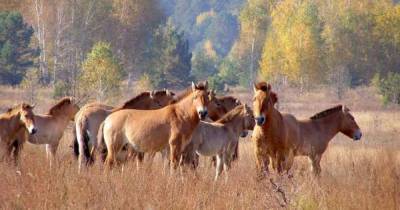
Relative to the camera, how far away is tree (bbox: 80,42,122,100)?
134ft

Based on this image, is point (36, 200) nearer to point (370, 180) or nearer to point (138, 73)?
point (370, 180)

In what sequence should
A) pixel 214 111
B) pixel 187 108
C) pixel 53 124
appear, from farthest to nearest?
pixel 53 124, pixel 214 111, pixel 187 108

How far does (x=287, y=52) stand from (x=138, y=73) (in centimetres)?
1690

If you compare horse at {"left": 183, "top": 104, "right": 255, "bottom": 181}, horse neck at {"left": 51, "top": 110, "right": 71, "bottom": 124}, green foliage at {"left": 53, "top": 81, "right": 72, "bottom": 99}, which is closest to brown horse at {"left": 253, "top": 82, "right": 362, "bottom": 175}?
horse at {"left": 183, "top": 104, "right": 255, "bottom": 181}

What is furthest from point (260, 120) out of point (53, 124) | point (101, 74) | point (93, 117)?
point (101, 74)

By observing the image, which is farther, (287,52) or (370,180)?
(287,52)

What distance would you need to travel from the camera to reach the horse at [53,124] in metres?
17.1

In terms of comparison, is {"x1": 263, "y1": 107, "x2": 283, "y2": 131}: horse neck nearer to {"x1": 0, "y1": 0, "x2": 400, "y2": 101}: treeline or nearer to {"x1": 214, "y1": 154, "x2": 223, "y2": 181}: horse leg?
{"x1": 214, "y1": 154, "x2": 223, "y2": 181}: horse leg

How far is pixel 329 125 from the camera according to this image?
53.8ft

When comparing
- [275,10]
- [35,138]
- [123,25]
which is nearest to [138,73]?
[123,25]

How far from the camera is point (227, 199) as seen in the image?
33.7ft

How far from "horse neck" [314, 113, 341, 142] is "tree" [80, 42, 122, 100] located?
23633 millimetres

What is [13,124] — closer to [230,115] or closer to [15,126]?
[15,126]

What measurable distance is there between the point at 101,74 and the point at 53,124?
23805mm
